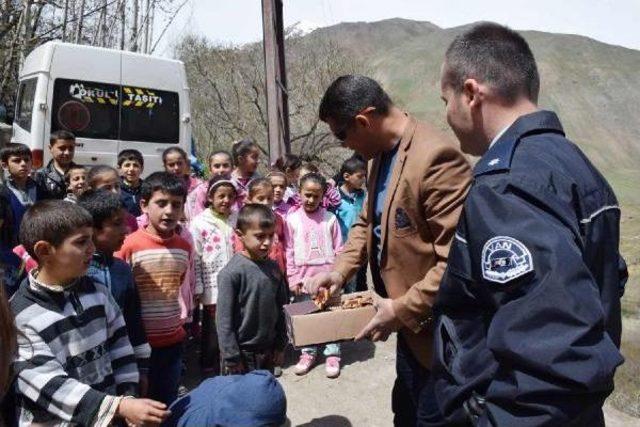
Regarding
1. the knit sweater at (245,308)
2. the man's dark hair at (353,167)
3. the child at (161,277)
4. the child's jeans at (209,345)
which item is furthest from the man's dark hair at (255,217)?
the man's dark hair at (353,167)

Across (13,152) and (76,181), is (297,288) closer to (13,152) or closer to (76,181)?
(76,181)

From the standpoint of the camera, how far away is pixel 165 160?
16.8 feet

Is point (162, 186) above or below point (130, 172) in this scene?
below

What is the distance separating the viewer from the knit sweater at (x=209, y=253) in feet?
12.5

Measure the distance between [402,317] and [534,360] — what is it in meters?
0.94

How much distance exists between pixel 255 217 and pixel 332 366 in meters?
1.49

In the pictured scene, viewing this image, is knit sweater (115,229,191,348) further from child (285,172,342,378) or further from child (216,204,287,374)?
child (285,172,342,378)

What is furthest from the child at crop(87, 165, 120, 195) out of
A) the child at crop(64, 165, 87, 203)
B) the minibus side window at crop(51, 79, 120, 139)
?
the minibus side window at crop(51, 79, 120, 139)

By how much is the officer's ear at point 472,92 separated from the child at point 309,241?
2.88 metres

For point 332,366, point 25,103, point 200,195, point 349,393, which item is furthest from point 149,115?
point 349,393

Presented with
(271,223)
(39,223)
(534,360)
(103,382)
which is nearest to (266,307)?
(271,223)

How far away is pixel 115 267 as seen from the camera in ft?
8.33

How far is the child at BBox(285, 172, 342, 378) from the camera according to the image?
14.1ft

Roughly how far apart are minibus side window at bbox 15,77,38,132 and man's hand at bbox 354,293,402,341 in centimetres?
660
